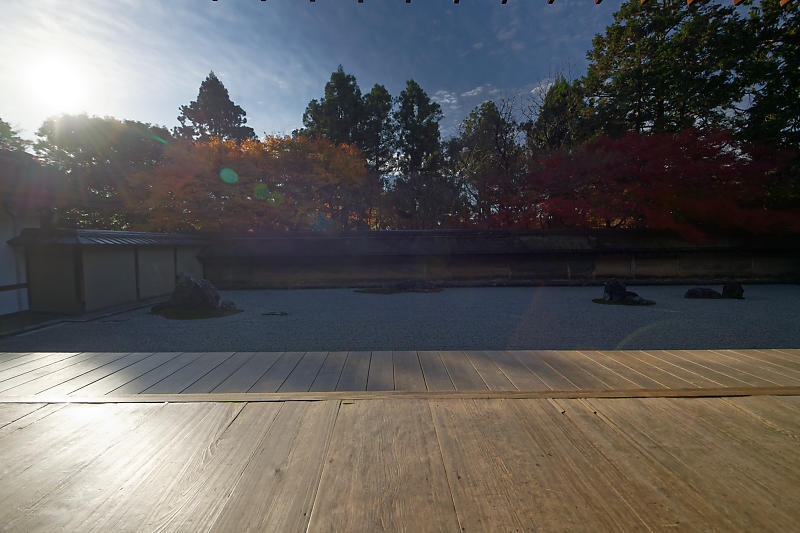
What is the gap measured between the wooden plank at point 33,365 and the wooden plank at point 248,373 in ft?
4.02

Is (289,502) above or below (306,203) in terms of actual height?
below

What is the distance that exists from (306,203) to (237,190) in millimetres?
2537

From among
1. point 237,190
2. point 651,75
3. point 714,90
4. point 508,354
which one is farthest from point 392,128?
point 508,354

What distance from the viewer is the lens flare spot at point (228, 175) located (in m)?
11.6

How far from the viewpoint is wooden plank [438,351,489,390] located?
5.88 ft

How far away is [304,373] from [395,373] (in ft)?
1.85

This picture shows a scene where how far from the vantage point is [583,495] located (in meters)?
1.01

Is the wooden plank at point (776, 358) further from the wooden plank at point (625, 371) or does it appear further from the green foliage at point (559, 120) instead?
the green foliage at point (559, 120)

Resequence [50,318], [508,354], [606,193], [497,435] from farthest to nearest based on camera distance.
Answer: [606,193]
[50,318]
[508,354]
[497,435]

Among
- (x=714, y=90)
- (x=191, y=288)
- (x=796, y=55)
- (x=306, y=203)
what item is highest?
(x=796, y=55)

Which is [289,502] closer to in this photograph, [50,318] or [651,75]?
[50,318]

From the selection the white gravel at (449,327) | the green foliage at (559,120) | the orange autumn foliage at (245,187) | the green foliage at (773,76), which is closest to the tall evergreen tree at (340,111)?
the orange autumn foliage at (245,187)

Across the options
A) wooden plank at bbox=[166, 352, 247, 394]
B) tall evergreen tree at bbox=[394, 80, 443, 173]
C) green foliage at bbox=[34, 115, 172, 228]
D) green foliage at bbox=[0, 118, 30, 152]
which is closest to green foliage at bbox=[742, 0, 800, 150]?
tall evergreen tree at bbox=[394, 80, 443, 173]

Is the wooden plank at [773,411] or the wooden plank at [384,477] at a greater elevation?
the wooden plank at [773,411]
